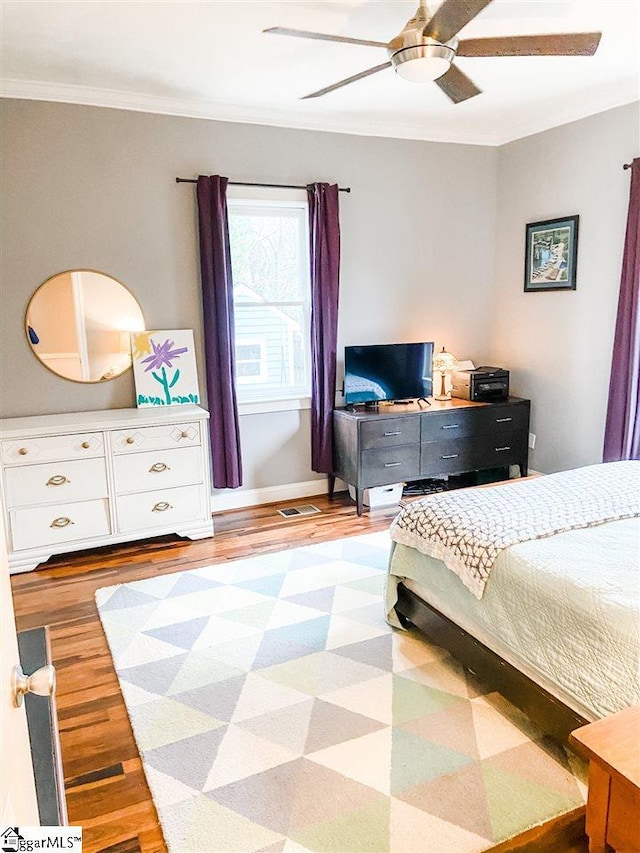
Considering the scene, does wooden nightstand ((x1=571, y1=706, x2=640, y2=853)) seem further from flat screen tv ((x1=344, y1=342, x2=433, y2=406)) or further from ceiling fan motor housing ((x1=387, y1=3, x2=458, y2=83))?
flat screen tv ((x1=344, y1=342, x2=433, y2=406))

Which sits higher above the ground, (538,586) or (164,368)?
(164,368)

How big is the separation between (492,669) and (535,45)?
2.27m

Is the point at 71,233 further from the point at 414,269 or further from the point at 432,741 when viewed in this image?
the point at 432,741

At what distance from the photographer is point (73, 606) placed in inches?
123

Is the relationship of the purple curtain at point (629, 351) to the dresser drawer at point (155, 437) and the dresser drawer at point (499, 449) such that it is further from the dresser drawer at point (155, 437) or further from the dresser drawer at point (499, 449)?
the dresser drawer at point (155, 437)

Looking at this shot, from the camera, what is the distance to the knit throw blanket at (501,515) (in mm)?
2270

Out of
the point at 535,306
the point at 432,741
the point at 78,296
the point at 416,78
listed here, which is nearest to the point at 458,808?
the point at 432,741

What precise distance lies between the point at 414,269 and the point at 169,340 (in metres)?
1.99

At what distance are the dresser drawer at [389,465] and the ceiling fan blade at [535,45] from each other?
2.49m

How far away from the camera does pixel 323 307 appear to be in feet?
14.3

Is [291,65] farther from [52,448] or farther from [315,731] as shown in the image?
[315,731]

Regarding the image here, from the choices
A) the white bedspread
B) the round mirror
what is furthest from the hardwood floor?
the round mirror

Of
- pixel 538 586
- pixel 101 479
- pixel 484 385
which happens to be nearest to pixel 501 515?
pixel 538 586

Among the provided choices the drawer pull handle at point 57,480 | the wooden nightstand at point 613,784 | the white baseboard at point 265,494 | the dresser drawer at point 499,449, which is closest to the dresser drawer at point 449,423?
the dresser drawer at point 499,449
